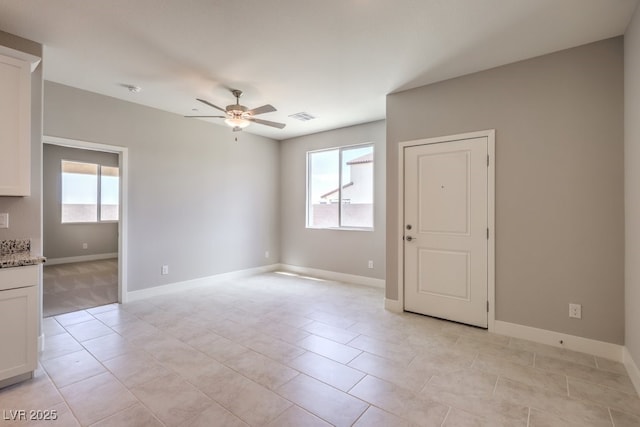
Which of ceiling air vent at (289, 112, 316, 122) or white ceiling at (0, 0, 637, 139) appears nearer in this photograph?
white ceiling at (0, 0, 637, 139)

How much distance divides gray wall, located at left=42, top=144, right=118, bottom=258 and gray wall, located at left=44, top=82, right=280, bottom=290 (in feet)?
12.9

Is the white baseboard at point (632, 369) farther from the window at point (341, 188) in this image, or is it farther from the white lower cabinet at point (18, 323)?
the white lower cabinet at point (18, 323)

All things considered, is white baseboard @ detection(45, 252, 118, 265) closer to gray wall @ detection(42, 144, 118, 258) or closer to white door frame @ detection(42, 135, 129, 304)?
gray wall @ detection(42, 144, 118, 258)

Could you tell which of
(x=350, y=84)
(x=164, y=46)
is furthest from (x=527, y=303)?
(x=164, y=46)

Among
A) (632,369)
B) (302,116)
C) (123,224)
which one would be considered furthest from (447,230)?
(123,224)

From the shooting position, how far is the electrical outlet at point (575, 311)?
279cm

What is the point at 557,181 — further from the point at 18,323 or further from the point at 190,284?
the point at 190,284

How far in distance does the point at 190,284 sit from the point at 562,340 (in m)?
4.91

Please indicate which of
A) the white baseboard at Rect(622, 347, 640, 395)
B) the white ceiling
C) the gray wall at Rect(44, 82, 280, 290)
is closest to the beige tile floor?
the white baseboard at Rect(622, 347, 640, 395)

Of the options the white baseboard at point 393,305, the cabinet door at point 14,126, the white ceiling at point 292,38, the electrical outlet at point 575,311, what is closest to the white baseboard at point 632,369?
the electrical outlet at point 575,311

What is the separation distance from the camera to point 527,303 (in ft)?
10.00

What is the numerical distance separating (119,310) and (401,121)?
4.35 m

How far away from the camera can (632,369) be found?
2.32 m

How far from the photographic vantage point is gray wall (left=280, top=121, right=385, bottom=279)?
16.8ft
